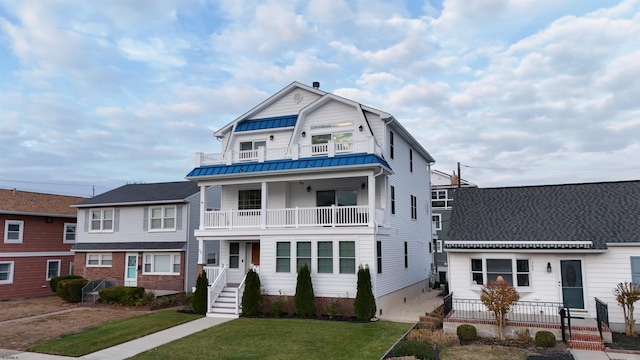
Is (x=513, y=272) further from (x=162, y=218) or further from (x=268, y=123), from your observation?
(x=162, y=218)

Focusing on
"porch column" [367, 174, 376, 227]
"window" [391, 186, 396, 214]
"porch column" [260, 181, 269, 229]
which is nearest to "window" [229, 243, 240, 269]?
"porch column" [260, 181, 269, 229]

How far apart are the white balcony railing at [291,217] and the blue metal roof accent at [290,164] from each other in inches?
71.4

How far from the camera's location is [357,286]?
17.6 m

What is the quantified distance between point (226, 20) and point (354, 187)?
359 inches

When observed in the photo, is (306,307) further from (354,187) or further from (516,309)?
(516,309)

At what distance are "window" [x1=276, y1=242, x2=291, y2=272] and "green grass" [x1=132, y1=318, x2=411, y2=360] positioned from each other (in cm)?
267

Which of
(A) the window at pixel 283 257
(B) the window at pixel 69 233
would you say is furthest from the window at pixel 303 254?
(B) the window at pixel 69 233

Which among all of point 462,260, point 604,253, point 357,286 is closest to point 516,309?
point 462,260

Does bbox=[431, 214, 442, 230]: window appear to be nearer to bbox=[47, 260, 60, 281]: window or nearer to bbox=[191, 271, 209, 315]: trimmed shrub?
bbox=[191, 271, 209, 315]: trimmed shrub

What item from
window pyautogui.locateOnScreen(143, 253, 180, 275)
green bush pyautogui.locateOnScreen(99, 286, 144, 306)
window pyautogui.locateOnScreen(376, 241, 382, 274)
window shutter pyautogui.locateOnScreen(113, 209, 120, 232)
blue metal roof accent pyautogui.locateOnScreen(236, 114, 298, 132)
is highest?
blue metal roof accent pyautogui.locateOnScreen(236, 114, 298, 132)

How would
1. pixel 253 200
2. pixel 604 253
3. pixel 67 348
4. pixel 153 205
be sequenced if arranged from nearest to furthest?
pixel 67 348
pixel 604 253
pixel 253 200
pixel 153 205

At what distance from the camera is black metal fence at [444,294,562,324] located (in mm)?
15359

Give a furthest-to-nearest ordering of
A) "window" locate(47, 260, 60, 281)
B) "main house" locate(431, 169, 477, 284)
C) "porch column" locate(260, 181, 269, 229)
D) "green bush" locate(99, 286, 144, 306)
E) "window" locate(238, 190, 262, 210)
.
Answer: "main house" locate(431, 169, 477, 284), "window" locate(47, 260, 60, 281), "window" locate(238, 190, 262, 210), "green bush" locate(99, 286, 144, 306), "porch column" locate(260, 181, 269, 229)

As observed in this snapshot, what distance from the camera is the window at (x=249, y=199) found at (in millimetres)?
22719
